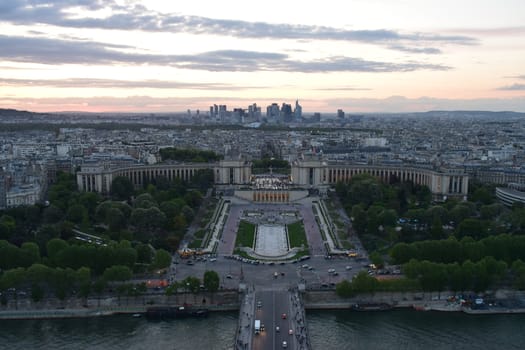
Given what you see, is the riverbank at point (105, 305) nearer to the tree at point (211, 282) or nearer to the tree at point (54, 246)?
the tree at point (211, 282)

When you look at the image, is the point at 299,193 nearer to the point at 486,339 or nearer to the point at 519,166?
the point at 519,166

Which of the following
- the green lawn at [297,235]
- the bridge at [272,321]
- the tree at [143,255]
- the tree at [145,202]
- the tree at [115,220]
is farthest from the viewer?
the tree at [145,202]

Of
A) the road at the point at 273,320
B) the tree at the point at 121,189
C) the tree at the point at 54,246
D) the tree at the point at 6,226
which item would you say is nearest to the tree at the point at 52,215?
the tree at the point at 6,226

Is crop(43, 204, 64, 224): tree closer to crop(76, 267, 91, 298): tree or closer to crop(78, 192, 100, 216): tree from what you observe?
crop(78, 192, 100, 216): tree

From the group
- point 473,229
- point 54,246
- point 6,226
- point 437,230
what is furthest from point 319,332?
point 6,226

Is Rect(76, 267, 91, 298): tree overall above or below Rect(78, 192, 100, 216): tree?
below

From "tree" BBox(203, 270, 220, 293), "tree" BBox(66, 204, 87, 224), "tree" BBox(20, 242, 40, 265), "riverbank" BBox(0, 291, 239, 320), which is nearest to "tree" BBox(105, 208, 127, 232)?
"tree" BBox(66, 204, 87, 224)
